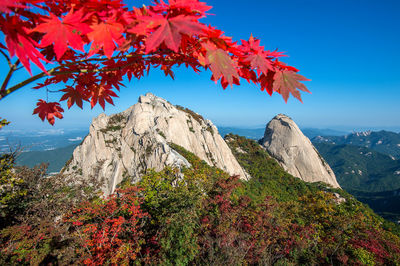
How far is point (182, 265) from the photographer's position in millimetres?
5074

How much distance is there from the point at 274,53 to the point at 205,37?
57 cm

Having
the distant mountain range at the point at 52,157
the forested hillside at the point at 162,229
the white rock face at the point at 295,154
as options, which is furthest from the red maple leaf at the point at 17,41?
the distant mountain range at the point at 52,157

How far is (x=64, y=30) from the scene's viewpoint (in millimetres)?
978

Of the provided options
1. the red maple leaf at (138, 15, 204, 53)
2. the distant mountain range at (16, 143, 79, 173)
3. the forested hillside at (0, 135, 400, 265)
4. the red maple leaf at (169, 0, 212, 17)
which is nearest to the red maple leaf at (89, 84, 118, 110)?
the red maple leaf at (138, 15, 204, 53)

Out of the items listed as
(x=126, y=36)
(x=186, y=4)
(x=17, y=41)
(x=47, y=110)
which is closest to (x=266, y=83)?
(x=186, y=4)

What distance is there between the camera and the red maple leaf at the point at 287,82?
3.81 ft

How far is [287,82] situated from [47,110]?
2.49 meters

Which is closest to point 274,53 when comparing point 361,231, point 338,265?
point 338,265

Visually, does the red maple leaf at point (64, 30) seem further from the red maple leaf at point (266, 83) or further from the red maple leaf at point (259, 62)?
the red maple leaf at point (266, 83)

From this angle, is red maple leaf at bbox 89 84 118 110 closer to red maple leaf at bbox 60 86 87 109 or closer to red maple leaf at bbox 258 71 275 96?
red maple leaf at bbox 60 86 87 109

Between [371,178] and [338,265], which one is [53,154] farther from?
[371,178]

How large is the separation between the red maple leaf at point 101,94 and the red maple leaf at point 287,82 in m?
1.71

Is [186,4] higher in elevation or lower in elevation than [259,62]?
higher

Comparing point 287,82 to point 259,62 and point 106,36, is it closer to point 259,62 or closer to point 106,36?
point 259,62
